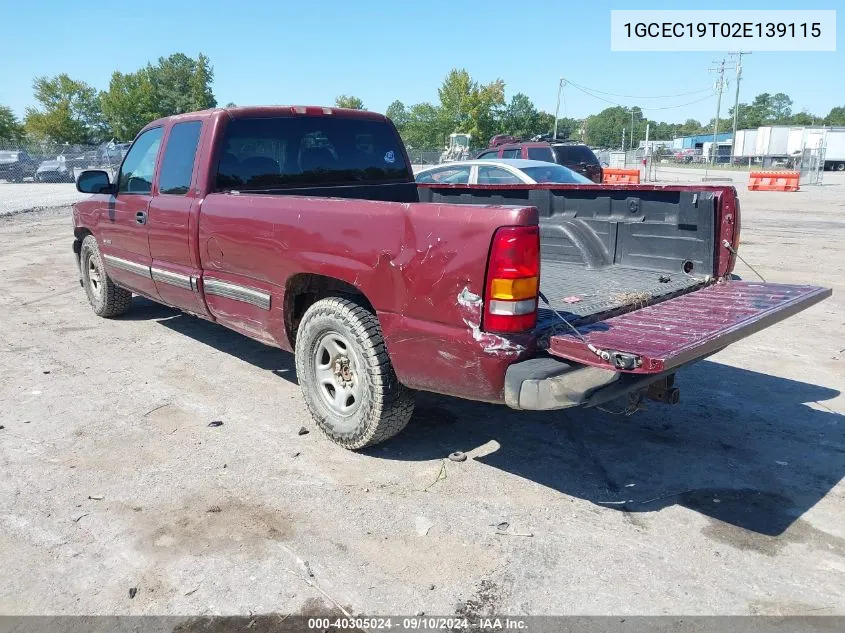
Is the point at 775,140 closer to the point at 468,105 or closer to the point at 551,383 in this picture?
the point at 468,105

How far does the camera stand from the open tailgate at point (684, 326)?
2.84 meters

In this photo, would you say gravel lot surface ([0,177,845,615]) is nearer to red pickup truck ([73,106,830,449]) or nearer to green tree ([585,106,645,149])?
red pickup truck ([73,106,830,449])

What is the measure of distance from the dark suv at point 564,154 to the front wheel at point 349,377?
514 inches

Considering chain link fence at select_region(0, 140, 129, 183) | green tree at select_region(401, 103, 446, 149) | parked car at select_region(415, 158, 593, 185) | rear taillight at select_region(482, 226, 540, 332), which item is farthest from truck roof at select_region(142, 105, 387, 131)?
green tree at select_region(401, 103, 446, 149)

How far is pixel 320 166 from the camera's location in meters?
5.24

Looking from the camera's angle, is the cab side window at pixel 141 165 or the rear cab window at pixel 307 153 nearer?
the rear cab window at pixel 307 153

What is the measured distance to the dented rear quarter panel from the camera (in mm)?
3051

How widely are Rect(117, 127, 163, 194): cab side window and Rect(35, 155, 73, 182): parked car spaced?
32974mm

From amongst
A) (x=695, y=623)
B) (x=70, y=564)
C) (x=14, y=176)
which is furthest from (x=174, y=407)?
(x=14, y=176)

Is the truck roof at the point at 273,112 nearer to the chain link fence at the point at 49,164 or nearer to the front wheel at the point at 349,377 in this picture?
the front wheel at the point at 349,377

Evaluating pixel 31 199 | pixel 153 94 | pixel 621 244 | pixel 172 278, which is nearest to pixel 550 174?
pixel 621 244

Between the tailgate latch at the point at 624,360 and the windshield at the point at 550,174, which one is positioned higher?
the windshield at the point at 550,174

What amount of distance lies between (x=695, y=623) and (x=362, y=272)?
2221mm

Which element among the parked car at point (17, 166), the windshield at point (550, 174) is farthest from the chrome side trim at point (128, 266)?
the parked car at point (17, 166)
